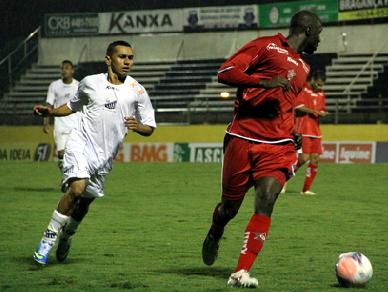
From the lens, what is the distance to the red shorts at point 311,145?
1872cm

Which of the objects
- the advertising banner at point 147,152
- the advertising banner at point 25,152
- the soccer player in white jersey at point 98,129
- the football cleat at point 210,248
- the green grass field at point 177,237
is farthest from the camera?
the advertising banner at point 25,152

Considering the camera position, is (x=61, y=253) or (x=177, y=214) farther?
(x=177, y=214)

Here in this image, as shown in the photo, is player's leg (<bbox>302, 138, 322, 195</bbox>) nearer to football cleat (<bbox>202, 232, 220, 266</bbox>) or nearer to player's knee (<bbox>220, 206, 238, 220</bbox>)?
football cleat (<bbox>202, 232, 220, 266</bbox>)

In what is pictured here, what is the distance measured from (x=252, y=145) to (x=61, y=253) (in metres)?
2.28

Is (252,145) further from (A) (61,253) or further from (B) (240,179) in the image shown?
(A) (61,253)

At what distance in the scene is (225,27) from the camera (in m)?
→ 40.5

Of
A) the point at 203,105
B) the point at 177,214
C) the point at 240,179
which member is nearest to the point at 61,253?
the point at 240,179

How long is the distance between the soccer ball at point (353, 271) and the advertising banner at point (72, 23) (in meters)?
35.9

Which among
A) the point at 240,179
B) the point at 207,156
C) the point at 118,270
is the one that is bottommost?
the point at 207,156

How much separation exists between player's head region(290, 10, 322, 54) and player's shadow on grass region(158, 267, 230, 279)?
1991mm

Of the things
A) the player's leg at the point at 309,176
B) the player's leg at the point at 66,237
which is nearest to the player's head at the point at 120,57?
the player's leg at the point at 66,237

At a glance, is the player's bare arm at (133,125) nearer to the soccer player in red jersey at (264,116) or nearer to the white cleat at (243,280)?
the soccer player in red jersey at (264,116)

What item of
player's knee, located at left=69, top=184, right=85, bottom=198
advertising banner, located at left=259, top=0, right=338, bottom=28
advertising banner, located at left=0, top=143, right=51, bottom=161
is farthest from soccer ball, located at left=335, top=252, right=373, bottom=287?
advertising banner, located at left=259, top=0, right=338, bottom=28

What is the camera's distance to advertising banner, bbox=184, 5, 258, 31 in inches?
1550
